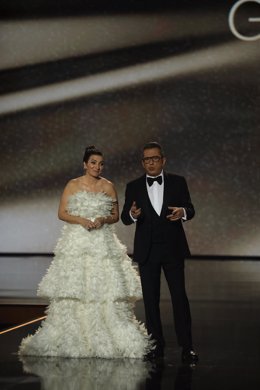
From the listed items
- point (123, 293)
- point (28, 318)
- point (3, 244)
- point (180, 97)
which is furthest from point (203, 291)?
point (3, 244)

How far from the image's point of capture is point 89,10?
11.4m

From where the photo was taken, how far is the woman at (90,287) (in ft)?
15.3

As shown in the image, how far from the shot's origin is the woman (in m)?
4.65

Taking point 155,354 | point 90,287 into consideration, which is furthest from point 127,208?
point 155,354

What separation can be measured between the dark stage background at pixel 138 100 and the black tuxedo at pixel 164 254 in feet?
21.5

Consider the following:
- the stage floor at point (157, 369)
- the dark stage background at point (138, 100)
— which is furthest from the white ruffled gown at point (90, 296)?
the dark stage background at point (138, 100)

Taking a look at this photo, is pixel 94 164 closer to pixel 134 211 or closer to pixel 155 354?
pixel 134 211

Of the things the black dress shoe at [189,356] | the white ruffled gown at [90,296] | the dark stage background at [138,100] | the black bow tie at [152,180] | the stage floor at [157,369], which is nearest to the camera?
the stage floor at [157,369]

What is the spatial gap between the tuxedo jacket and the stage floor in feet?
2.05

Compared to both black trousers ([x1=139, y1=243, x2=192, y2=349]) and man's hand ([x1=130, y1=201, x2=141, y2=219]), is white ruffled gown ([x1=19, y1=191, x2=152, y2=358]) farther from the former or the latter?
man's hand ([x1=130, y1=201, x2=141, y2=219])

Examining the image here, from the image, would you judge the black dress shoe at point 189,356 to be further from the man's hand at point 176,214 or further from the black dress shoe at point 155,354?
the man's hand at point 176,214

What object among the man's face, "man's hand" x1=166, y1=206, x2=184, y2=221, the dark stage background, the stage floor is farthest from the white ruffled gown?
the dark stage background

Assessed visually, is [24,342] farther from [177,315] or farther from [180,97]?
[180,97]

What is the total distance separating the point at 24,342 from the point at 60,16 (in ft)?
24.8
